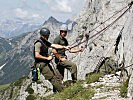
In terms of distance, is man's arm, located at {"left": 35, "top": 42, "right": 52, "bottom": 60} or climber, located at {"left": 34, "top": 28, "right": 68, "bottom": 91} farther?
climber, located at {"left": 34, "top": 28, "right": 68, "bottom": 91}

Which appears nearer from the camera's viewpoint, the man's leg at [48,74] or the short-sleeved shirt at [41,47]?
the short-sleeved shirt at [41,47]

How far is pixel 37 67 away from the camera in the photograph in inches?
596

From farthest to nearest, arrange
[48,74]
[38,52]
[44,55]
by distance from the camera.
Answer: [48,74] → [44,55] → [38,52]

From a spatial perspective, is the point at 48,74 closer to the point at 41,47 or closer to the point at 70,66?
the point at 41,47

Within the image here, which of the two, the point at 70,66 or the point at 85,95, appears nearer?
the point at 85,95

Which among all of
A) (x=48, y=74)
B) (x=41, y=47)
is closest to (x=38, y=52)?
(x=41, y=47)

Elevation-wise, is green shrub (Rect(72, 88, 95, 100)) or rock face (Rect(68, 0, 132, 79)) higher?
rock face (Rect(68, 0, 132, 79))

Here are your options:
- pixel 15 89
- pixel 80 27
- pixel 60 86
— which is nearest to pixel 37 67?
pixel 60 86

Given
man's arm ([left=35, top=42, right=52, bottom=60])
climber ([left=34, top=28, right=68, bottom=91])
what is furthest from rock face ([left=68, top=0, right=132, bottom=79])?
man's arm ([left=35, top=42, right=52, bottom=60])

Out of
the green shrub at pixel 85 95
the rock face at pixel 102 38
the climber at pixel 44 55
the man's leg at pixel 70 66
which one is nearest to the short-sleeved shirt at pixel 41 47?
the climber at pixel 44 55

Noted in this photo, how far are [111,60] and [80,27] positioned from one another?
64810mm

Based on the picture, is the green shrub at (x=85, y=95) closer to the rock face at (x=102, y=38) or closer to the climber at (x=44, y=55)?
the climber at (x=44, y=55)

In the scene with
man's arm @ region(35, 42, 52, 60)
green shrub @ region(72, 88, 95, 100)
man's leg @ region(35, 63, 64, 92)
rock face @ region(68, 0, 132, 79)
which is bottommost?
green shrub @ region(72, 88, 95, 100)

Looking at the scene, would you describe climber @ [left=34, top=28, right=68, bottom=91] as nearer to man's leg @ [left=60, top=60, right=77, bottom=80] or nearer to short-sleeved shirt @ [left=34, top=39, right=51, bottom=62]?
short-sleeved shirt @ [left=34, top=39, right=51, bottom=62]
